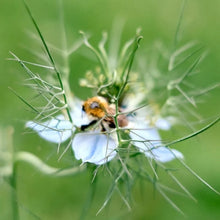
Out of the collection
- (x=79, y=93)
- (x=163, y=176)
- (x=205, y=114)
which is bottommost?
(x=163, y=176)

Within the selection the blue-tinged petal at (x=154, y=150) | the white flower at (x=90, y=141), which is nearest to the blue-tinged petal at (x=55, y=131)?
the white flower at (x=90, y=141)

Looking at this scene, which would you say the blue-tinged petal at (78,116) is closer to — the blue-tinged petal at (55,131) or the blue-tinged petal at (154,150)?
the blue-tinged petal at (55,131)

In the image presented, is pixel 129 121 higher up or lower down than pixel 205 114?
lower down

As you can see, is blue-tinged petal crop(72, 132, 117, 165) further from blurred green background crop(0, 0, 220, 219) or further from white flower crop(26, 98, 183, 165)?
blurred green background crop(0, 0, 220, 219)

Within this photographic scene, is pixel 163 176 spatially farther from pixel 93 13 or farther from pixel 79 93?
pixel 93 13

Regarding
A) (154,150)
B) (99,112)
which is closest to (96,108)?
(99,112)

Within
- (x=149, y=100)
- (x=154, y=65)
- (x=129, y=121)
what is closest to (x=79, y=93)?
(x=154, y=65)

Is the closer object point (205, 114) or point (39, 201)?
point (39, 201)
